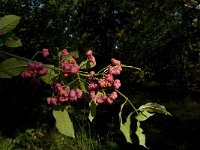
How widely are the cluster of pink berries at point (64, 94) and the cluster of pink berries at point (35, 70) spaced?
62 mm

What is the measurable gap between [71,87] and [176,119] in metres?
7.76

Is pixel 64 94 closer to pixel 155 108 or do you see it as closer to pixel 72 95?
pixel 72 95

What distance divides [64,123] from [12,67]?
0.75 ft

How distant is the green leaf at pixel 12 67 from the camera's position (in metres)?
1.17

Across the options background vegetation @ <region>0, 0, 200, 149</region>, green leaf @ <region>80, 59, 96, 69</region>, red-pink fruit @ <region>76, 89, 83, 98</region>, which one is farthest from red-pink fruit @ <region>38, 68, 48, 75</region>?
background vegetation @ <region>0, 0, 200, 149</region>

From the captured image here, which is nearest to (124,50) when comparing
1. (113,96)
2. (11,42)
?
(11,42)

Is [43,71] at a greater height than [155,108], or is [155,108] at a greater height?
[43,71]

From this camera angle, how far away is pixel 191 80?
11.6 meters

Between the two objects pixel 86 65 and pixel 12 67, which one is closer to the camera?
pixel 12 67

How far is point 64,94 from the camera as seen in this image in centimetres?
116

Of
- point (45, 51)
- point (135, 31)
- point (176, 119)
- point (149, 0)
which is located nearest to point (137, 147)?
point (176, 119)

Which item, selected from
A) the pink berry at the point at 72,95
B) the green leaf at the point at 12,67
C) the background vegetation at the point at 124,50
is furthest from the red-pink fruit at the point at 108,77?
the background vegetation at the point at 124,50

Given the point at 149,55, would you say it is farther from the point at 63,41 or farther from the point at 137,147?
the point at 137,147

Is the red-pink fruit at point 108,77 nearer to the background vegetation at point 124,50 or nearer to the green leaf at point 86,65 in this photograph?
the green leaf at point 86,65
